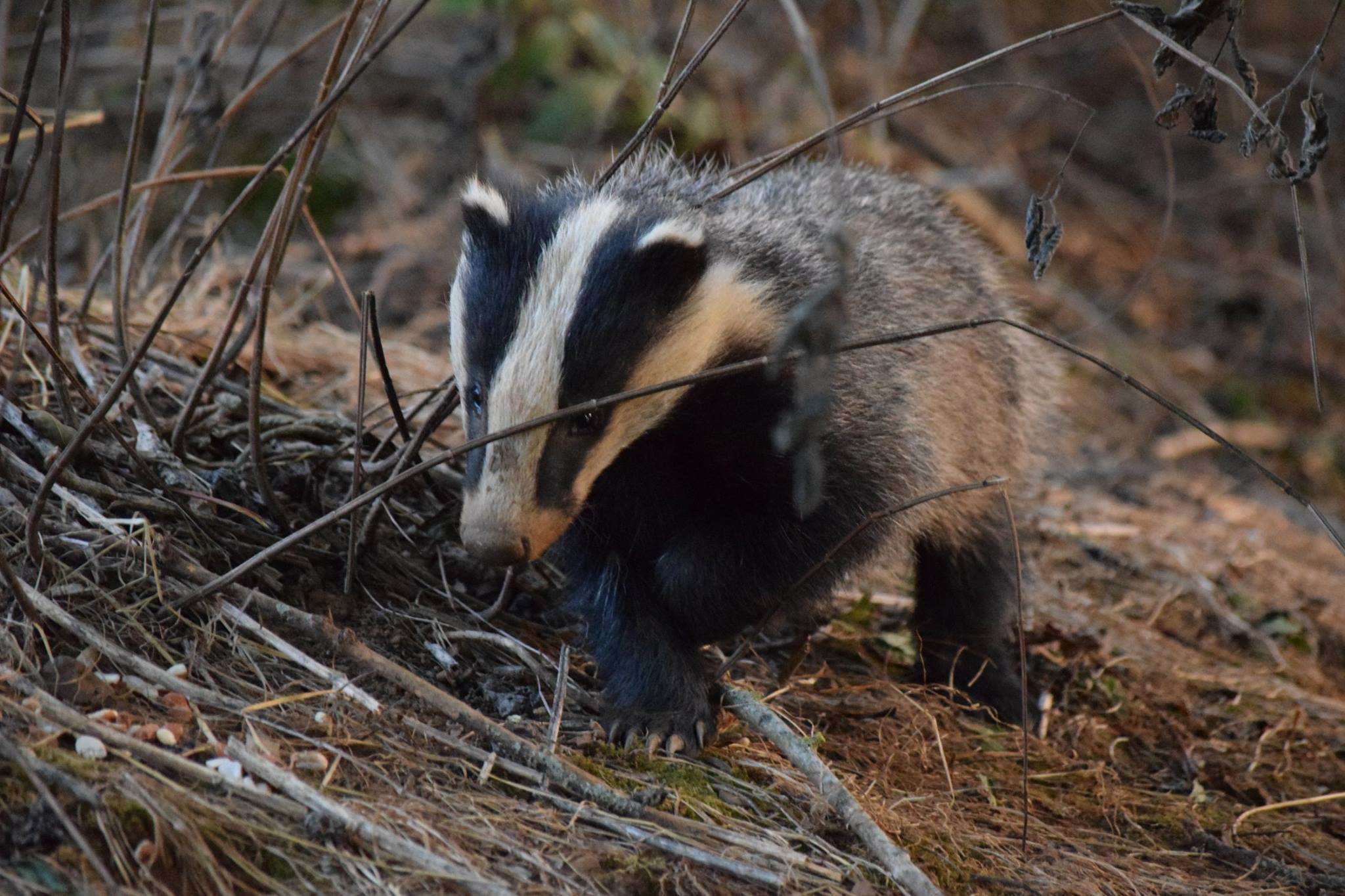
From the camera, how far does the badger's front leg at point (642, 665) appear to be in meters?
3.00

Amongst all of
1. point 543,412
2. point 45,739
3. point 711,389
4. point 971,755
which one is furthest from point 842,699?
point 45,739

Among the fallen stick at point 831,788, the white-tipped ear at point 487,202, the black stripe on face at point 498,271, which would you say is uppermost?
the white-tipped ear at point 487,202

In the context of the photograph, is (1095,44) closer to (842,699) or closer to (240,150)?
(240,150)

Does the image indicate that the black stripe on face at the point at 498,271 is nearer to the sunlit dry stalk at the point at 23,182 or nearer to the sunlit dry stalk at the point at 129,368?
the sunlit dry stalk at the point at 129,368

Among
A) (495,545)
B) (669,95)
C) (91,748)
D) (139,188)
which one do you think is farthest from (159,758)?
(669,95)

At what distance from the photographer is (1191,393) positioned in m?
7.31

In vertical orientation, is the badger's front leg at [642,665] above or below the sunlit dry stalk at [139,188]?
below

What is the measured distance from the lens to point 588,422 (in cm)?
278

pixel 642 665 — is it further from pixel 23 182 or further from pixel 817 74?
pixel 23 182

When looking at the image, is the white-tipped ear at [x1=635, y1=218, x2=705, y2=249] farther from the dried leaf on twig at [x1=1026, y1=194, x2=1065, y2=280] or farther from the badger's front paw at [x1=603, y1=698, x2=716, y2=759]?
the badger's front paw at [x1=603, y1=698, x2=716, y2=759]

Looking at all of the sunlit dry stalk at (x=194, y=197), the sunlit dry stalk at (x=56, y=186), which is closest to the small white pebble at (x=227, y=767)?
the sunlit dry stalk at (x=56, y=186)

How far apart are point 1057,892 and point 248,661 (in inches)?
72.3

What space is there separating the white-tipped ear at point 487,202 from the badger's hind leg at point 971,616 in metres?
1.80

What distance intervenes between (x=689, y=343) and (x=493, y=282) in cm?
47
